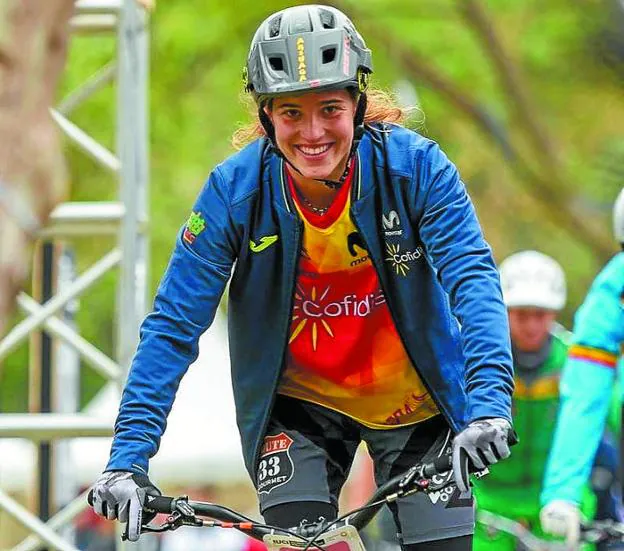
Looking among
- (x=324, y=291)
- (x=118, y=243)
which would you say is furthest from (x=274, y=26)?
(x=118, y=243)

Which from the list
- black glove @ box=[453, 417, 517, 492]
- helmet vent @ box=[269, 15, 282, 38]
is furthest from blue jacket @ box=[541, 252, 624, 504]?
black glove @ box=[453, 417, 517, 492]

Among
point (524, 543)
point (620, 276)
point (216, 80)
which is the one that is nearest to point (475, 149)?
point (216, 80)

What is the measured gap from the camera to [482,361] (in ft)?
13.6

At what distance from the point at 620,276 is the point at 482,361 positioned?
9.00ft

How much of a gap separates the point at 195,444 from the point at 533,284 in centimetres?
995

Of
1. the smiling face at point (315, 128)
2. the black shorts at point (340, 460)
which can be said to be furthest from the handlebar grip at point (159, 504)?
the smiling face at point (315, 128)

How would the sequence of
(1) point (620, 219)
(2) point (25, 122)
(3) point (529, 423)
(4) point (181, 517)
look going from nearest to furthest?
(2) point (25, 122) < (4) point (181, 517) < (1) point (620, 219) < (3) point (529, 423)

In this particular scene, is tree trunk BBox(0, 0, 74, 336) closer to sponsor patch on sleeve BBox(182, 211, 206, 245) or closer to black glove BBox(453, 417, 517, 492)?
black glove BBox(453, 417, 517, 492)

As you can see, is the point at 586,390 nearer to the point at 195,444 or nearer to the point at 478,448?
the point at 478,448

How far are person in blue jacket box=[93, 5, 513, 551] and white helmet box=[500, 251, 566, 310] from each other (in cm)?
398

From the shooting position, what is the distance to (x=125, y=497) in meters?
4.22

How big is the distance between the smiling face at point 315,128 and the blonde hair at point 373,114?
24cm

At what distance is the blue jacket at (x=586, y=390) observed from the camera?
269 inches

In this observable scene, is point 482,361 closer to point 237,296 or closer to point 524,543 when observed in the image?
point 237,296
